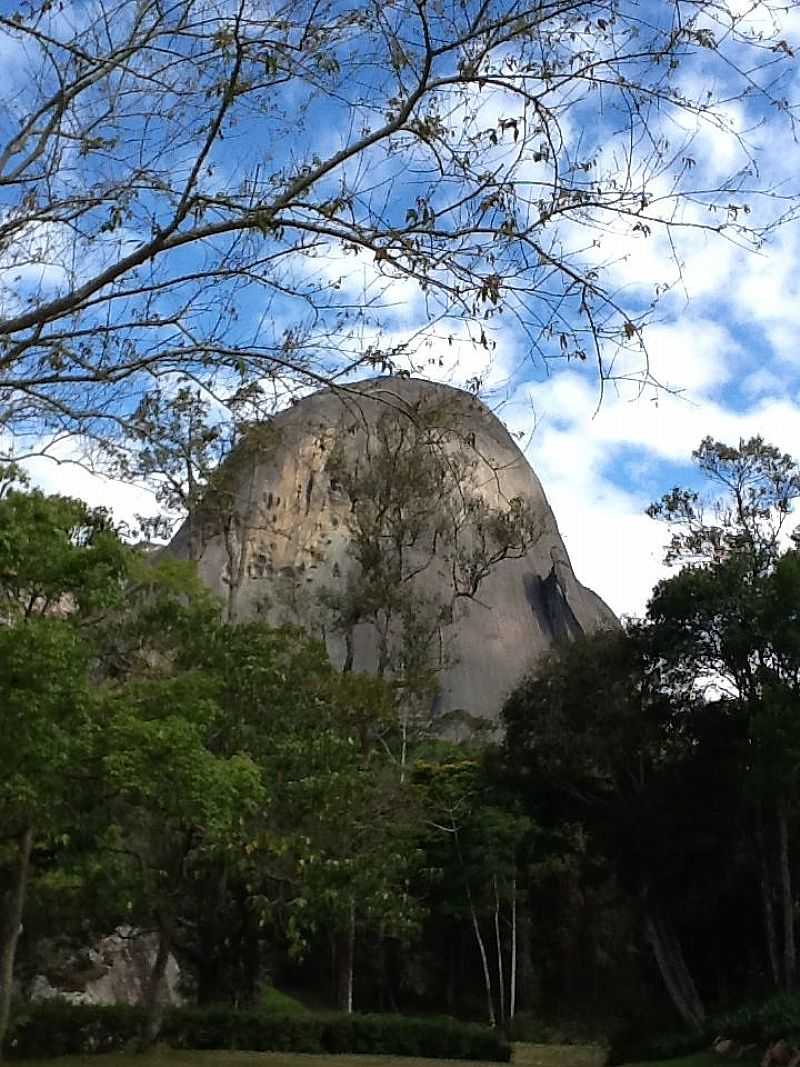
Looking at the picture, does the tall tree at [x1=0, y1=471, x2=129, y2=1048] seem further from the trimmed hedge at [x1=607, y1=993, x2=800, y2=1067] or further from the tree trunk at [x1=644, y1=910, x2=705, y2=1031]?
the tree trunk at [x1=644, y1=910, x2=705, y2=1031]

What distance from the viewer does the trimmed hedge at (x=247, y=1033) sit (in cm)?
1248

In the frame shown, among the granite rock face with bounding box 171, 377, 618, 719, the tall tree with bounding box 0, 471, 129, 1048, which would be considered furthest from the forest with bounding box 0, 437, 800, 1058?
the granite rock face with bounding box 171, 377, 618, 719

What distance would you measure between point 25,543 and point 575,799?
10.4 m

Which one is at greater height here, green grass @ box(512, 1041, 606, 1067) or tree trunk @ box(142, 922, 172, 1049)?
tree trunk @ box(142, 922, 172, 1049)

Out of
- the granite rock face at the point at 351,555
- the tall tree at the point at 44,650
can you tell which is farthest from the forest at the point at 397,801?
the granite rock face at the point at 351,555

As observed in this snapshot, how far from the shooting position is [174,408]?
15.5ft

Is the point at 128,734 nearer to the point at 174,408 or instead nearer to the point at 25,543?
the point at 25,543

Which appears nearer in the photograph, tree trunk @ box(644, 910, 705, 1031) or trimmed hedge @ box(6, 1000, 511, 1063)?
trimmed hedge @ box(6, 1000, 511, 1063)

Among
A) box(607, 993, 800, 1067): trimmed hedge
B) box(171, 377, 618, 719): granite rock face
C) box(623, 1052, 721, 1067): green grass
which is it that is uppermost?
box(171, 377, 618, 719): granite rock face

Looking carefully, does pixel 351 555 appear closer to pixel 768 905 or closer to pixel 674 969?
pixel 674 969

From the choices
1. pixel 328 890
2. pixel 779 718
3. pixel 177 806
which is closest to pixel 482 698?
pixel 779 718

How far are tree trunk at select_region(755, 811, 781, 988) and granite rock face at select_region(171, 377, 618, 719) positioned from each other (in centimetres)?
490

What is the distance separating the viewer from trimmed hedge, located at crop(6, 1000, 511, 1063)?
12.5 metres

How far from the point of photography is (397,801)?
47.3ft
